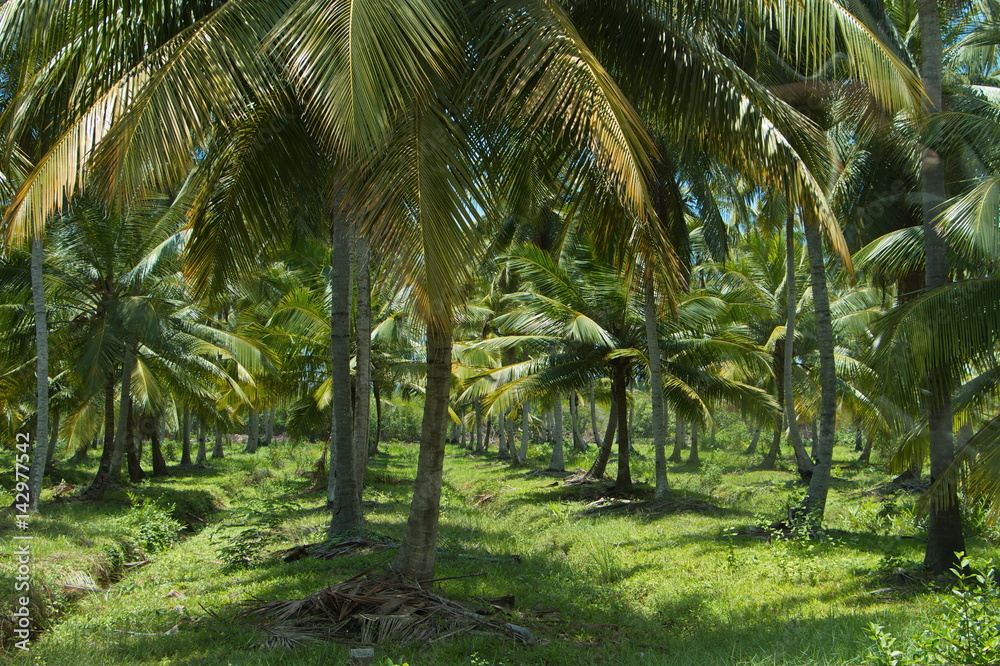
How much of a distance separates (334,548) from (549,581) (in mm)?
3002

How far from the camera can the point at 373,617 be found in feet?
18.6

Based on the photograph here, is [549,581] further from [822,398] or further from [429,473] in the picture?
[822,398]

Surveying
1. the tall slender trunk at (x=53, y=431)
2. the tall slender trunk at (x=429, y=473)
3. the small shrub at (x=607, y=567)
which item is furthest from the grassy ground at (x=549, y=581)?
the tall slender trunk at (x=53, y=431)

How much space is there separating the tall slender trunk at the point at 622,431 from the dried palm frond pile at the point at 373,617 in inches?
390

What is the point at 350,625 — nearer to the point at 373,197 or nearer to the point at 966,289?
the point at 373,197

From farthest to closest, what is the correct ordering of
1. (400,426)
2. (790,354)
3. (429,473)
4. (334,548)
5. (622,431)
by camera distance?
(400,426), (622,431), (790,354), (334,548), (429,473)

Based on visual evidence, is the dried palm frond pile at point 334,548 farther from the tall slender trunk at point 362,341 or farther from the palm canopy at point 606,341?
the palm canopy at point 606,341

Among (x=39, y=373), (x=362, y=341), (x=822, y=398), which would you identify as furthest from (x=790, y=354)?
(x=39, y=373)

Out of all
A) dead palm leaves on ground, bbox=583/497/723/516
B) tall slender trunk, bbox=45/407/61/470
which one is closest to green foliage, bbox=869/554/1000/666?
dead palm leaves on ground, bbox=583/497/723/516

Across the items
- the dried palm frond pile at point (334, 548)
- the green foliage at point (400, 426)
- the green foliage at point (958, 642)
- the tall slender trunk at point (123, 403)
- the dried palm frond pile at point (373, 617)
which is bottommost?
the green foliage at point (400, 426)

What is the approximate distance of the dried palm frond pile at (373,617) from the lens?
556 centimetres

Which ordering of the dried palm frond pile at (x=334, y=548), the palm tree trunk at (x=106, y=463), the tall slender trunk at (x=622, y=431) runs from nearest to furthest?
the dried palm frond pile at (x=334, y=548) → the palm tree trunk at (x=106, y=463) → the tall slender trunk at (x=622, y=431)

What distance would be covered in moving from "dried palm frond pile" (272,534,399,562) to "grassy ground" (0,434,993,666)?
0.82 feet

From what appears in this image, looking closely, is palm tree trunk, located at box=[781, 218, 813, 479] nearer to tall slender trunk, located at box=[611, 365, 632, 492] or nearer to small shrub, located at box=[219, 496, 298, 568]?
tall slender trunk, located at box=[611, 365, 632, 492]
